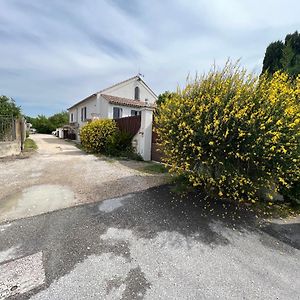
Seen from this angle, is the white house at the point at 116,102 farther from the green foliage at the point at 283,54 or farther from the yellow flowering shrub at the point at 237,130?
the yellow flowering shrub at the point at 237,130

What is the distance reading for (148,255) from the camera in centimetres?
271

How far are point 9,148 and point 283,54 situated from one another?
1520 cm

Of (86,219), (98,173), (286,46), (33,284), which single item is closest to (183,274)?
(33,284)

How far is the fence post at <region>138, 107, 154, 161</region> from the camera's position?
950 cm

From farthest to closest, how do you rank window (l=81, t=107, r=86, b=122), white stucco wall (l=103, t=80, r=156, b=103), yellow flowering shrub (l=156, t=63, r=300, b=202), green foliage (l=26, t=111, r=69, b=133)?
green foliage (l=26, t=111, r=69, b=133) < window (l=81, t=107, r=86, b=122) < white stucco wall (l=103, t=80, r=156, b=103) < yellow flowering shrub (l=156, t=63, r=300, b=202)

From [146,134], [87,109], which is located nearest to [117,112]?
[87,109]

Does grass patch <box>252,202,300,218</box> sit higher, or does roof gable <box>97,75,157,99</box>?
roof gable <box>97,75,157,99</box>

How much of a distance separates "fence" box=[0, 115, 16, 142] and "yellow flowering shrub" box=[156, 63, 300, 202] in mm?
9032

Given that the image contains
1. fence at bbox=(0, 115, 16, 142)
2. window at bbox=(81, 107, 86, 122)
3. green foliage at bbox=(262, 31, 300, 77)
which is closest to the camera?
fence at bbox=(0, 115, 16, 142)

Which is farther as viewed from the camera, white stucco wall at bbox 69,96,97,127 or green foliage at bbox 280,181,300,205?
white stucco wall at bbox 69,96,97,127

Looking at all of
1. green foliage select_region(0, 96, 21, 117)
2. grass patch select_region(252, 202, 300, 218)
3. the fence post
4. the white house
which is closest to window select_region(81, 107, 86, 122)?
the white house

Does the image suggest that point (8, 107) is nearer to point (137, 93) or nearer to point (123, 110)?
point (123, 110)

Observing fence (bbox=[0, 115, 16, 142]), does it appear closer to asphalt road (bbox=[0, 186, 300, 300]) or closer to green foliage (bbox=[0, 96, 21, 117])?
green foliage (bbox=[0, 96, 21, 117])

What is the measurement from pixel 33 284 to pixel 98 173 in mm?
4957
